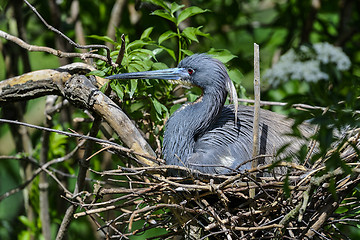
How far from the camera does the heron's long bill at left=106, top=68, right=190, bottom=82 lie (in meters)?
2.29

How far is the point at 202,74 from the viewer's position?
2.55 metres

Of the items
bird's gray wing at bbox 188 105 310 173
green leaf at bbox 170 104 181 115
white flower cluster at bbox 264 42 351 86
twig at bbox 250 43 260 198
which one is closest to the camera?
twig at bbox 250 43 260 198

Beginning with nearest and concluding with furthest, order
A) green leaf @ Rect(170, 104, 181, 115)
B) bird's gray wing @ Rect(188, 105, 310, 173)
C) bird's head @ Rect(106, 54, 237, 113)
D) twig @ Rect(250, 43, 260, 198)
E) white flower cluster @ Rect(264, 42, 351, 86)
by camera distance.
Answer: twig @ Rect(250, 43, 260, 198) < white flower cluster @ Rect(264, 42, 351, 86) < bird's gray wing @ Rect(188, 105, 310, 173) < bird's head @ Rect(106, 54, 237, 113) < green leaf @ Rect(170, 104, 181, 115)

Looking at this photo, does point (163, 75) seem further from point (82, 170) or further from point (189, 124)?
point (82, 170)

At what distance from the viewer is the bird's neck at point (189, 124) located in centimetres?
245

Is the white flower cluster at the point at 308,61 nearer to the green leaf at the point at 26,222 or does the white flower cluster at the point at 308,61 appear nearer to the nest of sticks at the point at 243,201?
the nest of sticks at the point at 243,201

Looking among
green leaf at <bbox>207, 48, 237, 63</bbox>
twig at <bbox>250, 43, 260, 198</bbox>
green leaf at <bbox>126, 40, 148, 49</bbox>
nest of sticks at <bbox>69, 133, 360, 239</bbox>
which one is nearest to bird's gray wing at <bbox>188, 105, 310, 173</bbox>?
nest of sticks at <bbox>69, 133, 360, 239</bbox>

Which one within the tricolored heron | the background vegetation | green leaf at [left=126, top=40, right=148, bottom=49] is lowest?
the tricolored heron

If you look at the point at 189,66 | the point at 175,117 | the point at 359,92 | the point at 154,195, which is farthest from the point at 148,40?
the point at 359,92

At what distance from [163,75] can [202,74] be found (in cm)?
19

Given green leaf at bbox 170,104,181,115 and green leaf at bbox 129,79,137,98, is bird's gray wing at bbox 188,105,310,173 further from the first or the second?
green leaf at bbox 129,79,137,98

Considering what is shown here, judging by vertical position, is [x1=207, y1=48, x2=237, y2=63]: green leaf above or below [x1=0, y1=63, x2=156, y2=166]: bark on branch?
above

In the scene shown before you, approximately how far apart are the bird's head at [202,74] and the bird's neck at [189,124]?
0.12 ft

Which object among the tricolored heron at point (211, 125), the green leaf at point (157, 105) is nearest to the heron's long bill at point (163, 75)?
the tricolored heron at point (211, 125)
